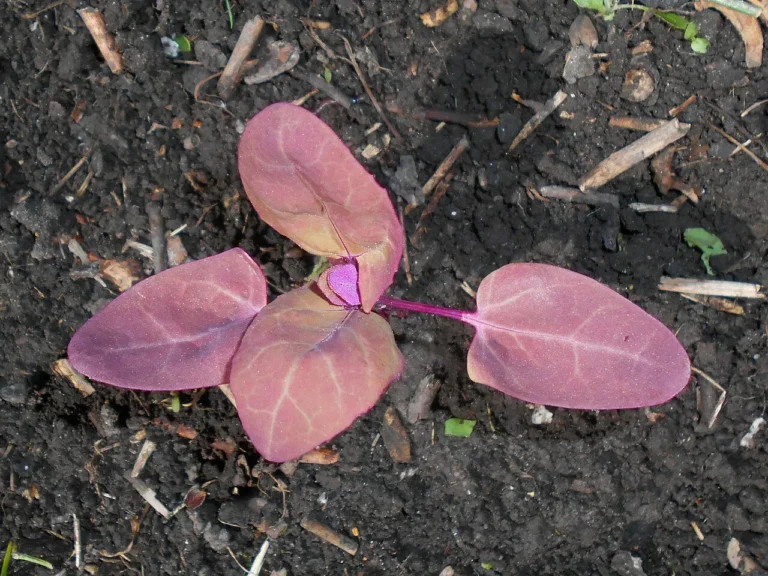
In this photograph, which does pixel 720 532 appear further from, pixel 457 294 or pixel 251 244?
pixel 251 244

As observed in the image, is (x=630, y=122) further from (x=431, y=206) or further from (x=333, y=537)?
(x=333, y=537)

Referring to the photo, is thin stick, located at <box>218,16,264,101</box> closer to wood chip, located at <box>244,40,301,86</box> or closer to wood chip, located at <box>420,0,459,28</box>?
wood chip, located at <box>244,40,301,86</box>

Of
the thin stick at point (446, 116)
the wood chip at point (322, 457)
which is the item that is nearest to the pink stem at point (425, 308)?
the wood chip at point (322, 457)

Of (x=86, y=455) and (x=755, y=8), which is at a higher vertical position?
(x=755, y=8)

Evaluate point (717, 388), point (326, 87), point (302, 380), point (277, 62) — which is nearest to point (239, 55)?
point (277, 62)

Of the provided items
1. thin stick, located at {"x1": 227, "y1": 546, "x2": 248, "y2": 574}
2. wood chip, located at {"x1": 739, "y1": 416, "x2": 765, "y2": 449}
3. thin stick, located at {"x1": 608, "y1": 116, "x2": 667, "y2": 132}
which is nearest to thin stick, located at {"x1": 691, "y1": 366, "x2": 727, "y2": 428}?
wood chip, located at {"x1": 739, "y1": 416, "x2": 765, "y2": 449}

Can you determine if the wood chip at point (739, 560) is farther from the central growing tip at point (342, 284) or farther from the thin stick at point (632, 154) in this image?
the central growing tip at point (342, 284)

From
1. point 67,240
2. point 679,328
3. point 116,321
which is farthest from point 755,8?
Result: point 67,240
